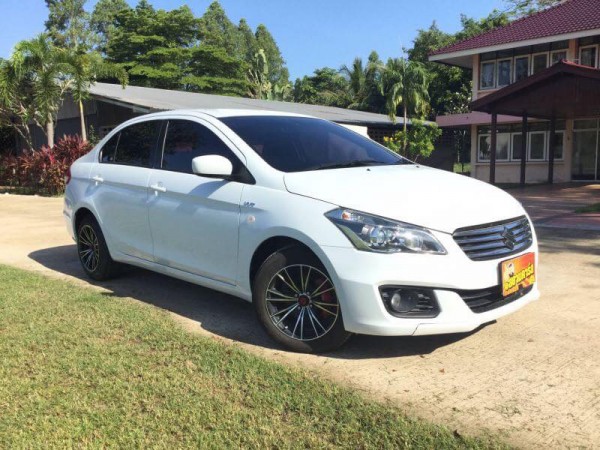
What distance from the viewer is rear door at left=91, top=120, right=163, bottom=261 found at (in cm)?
491

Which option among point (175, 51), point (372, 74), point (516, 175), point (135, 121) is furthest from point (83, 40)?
point (135, 121)

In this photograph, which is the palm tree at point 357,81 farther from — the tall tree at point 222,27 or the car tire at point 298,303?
the car tire at point 298,303

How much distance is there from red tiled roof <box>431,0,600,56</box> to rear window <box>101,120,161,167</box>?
19.4 m

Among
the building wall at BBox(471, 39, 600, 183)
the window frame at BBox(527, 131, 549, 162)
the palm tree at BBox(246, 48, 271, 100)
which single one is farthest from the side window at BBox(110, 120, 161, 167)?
the palm tree at BBox(246, 48, 271, 100)

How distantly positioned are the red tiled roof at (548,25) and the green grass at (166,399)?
68.3 feet

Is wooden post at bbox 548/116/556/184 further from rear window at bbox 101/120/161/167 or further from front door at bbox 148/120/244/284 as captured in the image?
→ front door at bbox 148/120/244/284

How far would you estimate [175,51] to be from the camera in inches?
1629

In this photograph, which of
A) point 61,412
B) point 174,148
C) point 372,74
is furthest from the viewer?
point 372,74

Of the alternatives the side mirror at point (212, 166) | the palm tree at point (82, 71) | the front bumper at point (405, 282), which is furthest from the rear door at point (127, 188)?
the palm tree at point (82, 71)

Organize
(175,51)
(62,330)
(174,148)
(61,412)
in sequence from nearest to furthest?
(61,412), (62,330), (174,148), (175,51)

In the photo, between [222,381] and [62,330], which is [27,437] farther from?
[62,330]

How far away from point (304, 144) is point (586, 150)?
2100cm

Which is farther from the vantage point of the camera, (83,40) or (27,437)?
(83,40)

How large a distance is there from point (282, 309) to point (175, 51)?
41096 mm
